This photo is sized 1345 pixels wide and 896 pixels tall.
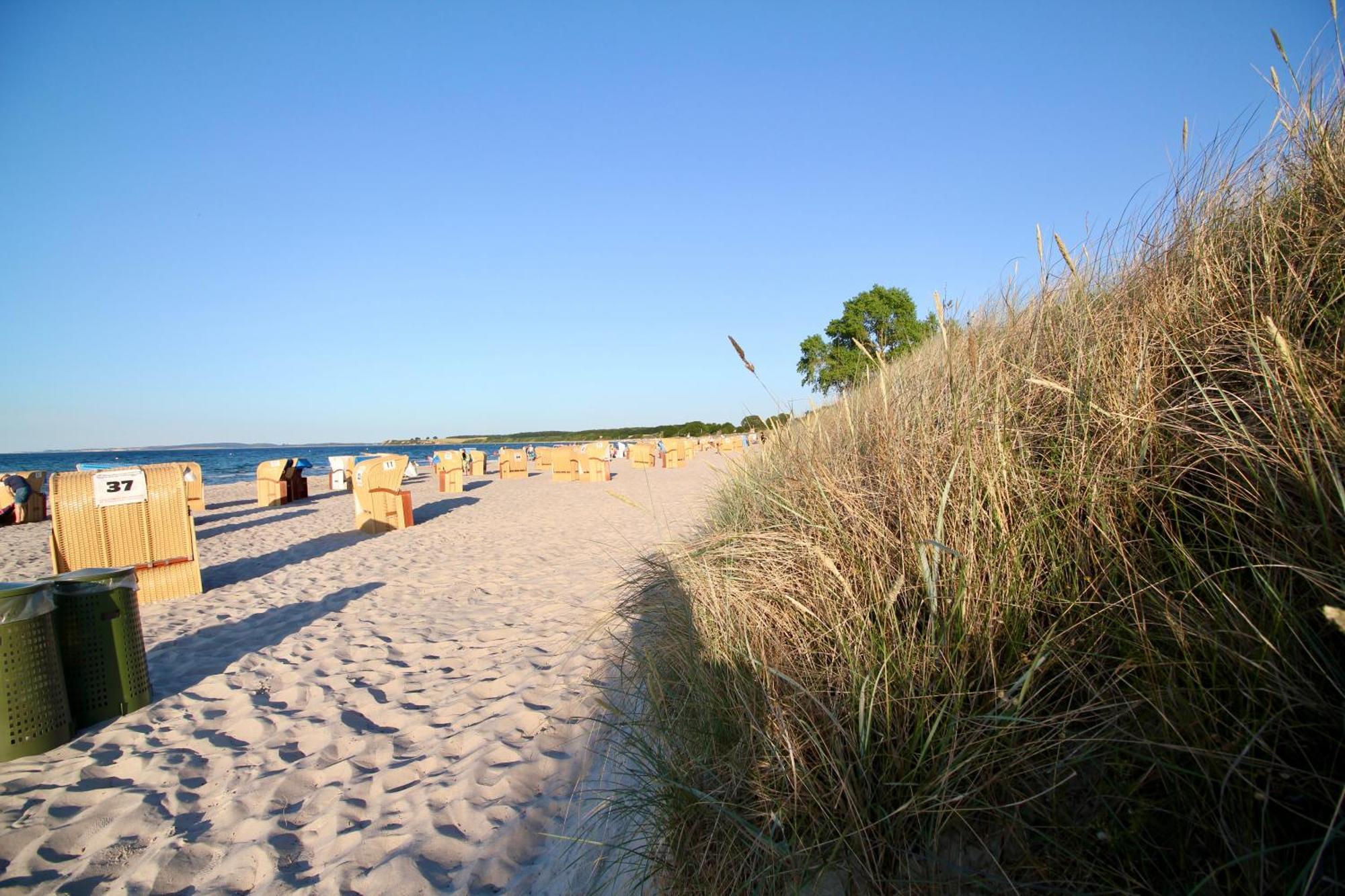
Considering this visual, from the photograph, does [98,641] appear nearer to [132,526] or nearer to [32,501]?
[132,526]

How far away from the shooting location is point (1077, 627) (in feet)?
4.77

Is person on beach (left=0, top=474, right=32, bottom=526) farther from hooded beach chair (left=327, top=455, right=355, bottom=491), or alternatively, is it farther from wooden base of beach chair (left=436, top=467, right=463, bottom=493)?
wooden base of beach chair (left=436, top=467, right=463, bottom=493)

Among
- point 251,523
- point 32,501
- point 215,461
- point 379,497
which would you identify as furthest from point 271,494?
point 215,461

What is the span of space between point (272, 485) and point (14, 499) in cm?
451

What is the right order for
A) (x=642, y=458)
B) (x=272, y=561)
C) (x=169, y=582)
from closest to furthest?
(x=169, y=582)
(x=272, y=561)
(x=642, y=458)

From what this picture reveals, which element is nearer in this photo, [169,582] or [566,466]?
[169,582]

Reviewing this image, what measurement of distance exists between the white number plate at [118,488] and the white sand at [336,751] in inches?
41.6

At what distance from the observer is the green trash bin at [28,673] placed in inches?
109

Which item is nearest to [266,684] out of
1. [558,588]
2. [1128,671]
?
[558,588]

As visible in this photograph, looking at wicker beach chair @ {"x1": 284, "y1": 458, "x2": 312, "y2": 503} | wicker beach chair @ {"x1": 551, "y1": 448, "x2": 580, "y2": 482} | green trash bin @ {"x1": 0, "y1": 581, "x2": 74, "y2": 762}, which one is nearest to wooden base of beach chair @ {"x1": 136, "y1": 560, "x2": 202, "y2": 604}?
green trash bin @ {"x1": 0, "y1": 581, "x2": 74, "y2": 762}

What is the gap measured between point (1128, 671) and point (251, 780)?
3.26 metres

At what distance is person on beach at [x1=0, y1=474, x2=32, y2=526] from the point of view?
1290 centimetres

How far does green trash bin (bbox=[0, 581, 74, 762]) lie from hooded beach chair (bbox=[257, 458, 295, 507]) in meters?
13.8

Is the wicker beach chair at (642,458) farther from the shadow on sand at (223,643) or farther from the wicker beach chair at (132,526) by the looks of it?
the shadow on sand at (223,643)
